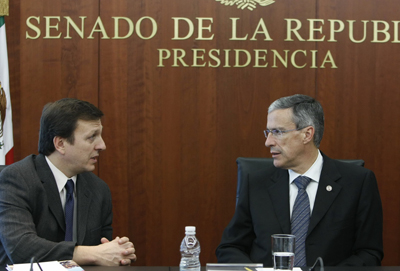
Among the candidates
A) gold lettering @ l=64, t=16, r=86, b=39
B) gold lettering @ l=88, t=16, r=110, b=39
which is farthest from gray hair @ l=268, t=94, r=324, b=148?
gold lettering @ l=64, t=16, r=86, b=39

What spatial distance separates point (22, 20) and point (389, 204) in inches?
125

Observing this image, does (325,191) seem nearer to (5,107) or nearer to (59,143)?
(59,143)

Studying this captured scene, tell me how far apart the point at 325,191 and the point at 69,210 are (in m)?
1.34

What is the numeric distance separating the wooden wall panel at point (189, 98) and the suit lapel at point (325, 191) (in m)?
1.28

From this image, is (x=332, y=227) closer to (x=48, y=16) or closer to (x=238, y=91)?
(x=238, y=91)

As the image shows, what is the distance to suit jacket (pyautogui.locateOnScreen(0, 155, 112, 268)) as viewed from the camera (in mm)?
2398

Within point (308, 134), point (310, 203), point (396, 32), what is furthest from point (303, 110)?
point (396, 32)

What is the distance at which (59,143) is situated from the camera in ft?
9.14

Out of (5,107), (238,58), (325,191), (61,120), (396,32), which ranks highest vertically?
(396,32)

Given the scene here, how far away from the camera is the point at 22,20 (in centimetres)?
413

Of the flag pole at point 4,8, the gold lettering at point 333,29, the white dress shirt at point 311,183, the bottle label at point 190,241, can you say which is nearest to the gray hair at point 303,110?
the white dress shirt at point 311,183

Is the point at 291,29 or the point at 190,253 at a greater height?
the point at 291,29

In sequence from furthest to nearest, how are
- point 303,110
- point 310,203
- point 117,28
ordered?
point 117,28 < point 303,110 < point 310,203

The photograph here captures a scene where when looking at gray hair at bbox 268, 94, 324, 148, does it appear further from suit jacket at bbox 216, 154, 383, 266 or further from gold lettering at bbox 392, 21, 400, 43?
gold lettering at bbox 392, 21, 400, 43
